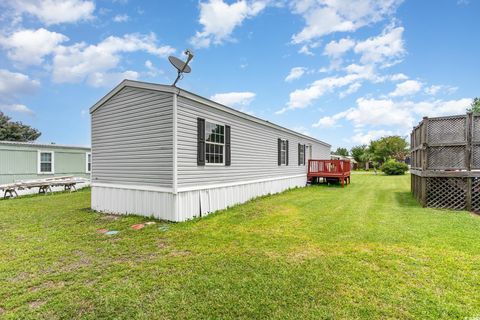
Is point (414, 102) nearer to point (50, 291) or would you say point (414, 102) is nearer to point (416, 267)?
point (416, 267)

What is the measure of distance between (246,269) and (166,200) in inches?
134

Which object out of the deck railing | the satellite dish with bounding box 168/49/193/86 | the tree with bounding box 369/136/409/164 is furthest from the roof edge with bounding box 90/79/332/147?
the tree with bounding box 369/136/409/164

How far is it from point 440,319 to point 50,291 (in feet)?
13.3

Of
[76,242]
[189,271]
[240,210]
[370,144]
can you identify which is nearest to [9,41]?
[76,242]

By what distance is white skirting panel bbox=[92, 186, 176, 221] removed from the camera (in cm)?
612

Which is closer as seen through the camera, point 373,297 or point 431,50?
point 373,297

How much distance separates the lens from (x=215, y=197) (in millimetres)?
7258

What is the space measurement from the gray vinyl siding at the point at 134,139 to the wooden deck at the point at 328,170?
35.5ft

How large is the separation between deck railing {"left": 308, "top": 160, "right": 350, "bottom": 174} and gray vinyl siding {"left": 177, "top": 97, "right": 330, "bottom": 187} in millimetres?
2100

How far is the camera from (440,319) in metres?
2.27

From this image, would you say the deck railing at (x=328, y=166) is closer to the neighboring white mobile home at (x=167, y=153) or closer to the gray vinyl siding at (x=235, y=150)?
the gray vinyl siding at (x=235, y=150)

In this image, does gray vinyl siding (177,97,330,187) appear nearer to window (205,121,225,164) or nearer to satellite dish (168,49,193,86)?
window (205,121,225,164)

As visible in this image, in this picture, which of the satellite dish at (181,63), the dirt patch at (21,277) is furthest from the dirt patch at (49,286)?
the satellite dish at (181,63)

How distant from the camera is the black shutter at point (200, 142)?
21.8 feet
